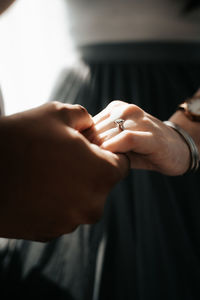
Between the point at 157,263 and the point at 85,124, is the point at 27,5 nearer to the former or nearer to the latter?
the point at 85,124

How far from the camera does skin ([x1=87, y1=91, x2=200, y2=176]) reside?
36 centimetres

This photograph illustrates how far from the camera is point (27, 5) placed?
75cm

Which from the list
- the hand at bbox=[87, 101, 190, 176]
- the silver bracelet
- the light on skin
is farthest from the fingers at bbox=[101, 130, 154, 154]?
the light on skin

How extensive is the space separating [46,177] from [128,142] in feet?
0.52

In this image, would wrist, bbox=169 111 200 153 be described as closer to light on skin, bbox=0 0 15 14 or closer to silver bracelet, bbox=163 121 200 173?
silver bracelet, bbox=163 121 200 173

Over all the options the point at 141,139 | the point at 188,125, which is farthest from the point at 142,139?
the point at 188,125

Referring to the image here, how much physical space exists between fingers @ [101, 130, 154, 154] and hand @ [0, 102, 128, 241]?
0.06 meters

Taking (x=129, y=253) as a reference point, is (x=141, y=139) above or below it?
above

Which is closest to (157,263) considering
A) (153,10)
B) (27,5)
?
(153,10)

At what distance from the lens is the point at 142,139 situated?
1.19ft

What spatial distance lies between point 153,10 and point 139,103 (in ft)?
1.15

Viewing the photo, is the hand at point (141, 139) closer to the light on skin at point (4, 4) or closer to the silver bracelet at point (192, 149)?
the silver bracelet at point (192, 149)

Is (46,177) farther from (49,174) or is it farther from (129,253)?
(129,253)

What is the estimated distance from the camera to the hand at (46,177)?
0.79 feet
